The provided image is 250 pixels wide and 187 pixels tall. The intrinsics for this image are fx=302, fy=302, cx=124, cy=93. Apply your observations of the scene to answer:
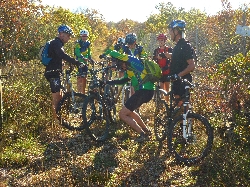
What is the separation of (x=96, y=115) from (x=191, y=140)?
217 cm

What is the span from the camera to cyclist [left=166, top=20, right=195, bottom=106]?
482cm

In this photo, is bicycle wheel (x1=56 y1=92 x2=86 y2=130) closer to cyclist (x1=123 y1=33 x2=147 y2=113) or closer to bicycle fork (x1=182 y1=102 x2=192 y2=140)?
cyclist (x1=123 y1=33 x2=147 y2=113)

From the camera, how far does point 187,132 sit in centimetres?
470

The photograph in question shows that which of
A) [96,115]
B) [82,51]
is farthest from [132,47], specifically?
[82,51]

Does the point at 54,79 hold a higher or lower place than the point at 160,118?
higher

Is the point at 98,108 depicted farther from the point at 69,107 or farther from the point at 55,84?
the point at 55,84

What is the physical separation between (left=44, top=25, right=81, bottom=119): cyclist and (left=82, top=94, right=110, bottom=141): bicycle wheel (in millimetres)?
753

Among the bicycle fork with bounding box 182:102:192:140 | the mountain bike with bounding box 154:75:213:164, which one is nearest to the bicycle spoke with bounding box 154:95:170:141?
the mountain bike with bounding box 154:75:213:164

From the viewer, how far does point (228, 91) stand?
180 inches

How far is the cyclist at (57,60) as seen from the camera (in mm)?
5777

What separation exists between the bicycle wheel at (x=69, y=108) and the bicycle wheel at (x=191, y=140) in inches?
88.7

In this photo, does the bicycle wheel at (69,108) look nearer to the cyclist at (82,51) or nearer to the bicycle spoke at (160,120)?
the bicycle spoke at (160,120)

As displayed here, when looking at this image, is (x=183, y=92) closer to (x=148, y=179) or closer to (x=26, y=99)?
(x=148, y=179)

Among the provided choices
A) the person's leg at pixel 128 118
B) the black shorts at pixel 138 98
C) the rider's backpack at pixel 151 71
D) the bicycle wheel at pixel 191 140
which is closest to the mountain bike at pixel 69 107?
the person's leg at pixel 128 118
